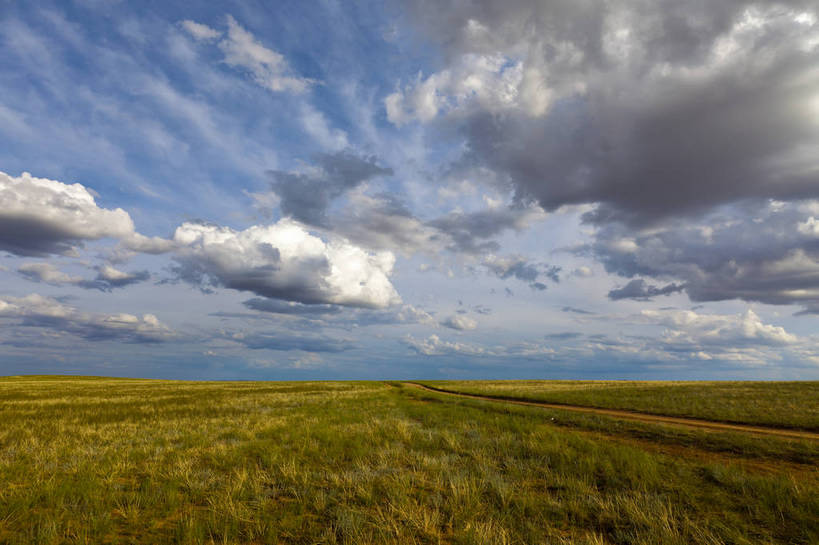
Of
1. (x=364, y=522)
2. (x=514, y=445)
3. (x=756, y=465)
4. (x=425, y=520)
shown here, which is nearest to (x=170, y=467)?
(x=364, y=522)

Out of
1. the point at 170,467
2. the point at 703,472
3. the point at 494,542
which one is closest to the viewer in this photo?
the point at 494,542

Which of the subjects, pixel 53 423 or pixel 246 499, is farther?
pixel 53 423

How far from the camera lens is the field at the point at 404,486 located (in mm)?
6742

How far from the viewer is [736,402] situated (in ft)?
88.6

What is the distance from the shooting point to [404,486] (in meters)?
8.91

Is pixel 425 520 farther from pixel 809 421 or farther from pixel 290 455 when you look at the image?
pixel 809 421

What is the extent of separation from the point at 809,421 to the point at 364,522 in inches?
925

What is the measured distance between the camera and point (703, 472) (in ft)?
33.0

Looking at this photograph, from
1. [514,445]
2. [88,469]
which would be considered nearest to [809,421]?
[514,445]

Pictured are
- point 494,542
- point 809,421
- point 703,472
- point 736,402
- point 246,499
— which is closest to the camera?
point 494,542

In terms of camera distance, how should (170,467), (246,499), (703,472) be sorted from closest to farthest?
(246,499)
(703,472)
(170,467)

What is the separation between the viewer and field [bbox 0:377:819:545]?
A: 22.1 ft

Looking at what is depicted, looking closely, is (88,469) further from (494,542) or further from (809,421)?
(809,421)

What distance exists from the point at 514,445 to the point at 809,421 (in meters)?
16.4
